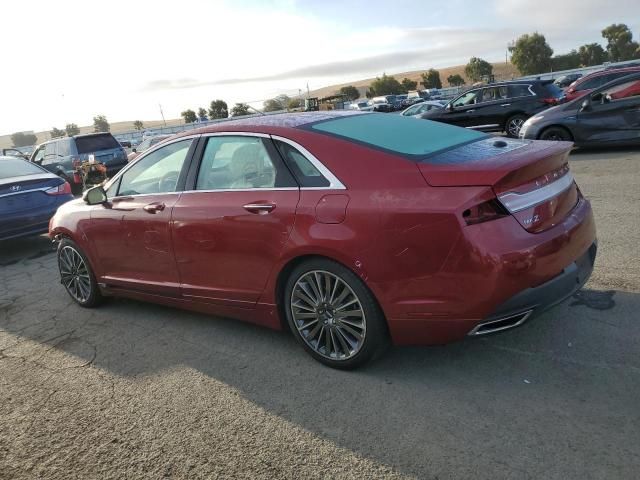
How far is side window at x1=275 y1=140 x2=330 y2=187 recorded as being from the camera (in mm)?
3319

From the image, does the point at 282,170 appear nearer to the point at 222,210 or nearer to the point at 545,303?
the point at 222,210

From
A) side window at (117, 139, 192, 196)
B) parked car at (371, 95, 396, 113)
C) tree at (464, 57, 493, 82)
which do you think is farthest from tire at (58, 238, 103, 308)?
tree at (464, 57, 493, 82)

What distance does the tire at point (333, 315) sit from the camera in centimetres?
318

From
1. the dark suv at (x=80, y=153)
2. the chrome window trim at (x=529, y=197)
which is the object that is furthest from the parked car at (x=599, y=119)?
the dark suv at (x=80, y=153)

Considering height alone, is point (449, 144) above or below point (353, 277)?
above

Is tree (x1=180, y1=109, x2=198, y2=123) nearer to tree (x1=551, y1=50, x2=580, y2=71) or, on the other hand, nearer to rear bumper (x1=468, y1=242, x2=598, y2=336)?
tree (x1=551, y1=50, x2=580, y2=71)

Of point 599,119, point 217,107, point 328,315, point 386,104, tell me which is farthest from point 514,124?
point 217,107

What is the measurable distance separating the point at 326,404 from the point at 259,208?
4.30ft

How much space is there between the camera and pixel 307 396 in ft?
10.6

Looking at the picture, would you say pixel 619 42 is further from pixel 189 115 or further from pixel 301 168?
pixel 301 168

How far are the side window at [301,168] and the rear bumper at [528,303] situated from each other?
1.23 metres

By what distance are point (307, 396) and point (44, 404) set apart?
1769mm

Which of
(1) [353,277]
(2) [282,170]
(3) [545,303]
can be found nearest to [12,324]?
(2) [282,170]

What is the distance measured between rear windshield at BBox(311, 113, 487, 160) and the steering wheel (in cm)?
128
